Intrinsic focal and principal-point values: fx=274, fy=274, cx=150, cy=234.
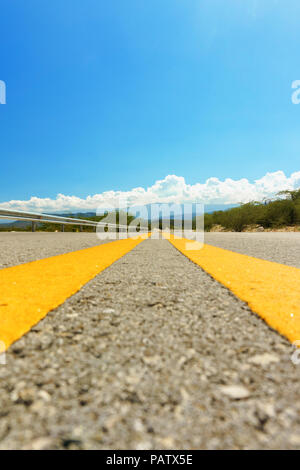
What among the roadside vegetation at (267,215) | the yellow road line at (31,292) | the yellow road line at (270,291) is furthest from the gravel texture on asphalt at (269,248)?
the roadside vegetation at (267,215)

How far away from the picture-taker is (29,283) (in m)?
2.06

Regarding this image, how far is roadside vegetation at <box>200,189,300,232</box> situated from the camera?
26906 mm

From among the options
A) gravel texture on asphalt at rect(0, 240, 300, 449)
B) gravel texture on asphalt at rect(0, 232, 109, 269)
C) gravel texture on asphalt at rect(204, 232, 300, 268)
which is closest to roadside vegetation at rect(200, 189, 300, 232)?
gravel texture on asphalt at rect(204, 232, 300, 268)

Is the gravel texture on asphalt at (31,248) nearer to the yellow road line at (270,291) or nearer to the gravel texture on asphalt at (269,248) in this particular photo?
the yellow road line at (270,291)

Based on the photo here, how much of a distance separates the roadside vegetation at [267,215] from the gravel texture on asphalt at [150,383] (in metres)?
28.4

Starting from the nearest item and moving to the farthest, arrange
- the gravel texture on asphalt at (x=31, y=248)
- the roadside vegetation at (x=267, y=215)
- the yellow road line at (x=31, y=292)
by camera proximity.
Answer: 1. the yellow road line at (x=31, y=292)
2. the gravel texture on asphalt at (x=31, y=248)
3. the roadside vegetation at (x=267, y=215)

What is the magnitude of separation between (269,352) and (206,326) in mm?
295

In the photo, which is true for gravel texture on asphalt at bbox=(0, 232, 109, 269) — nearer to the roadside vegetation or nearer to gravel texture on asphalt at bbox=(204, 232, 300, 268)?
gravel texture on asphalt at bbox=(204, 232, 300, 268)

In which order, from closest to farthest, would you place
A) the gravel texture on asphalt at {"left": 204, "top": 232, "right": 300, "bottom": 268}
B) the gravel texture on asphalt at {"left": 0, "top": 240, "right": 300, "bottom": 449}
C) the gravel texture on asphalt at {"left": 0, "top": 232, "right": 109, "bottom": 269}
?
the gravel texture on asphalt at {"left": 0, "top": 240, "right": 300, "bottom": 449}
the gravel texture on asphalt at {"left": 0, "top": 232, "right": 109, "bottom": 269}
the gravel texture on asphalt at {"left": 204, "top": 232, "right": 300, "bottom": 268}

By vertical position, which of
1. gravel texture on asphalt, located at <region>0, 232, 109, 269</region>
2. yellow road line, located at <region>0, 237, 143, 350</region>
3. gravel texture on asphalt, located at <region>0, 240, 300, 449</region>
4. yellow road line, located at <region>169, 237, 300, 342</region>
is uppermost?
gravel texture on asphalt, located at <region>0, 232, 109, 269</region>

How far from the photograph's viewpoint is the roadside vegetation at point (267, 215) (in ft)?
88.3

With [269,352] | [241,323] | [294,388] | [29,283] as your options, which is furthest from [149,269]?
[294,388]

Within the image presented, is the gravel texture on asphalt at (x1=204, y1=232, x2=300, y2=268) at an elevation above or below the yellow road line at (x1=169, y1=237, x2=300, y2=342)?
above

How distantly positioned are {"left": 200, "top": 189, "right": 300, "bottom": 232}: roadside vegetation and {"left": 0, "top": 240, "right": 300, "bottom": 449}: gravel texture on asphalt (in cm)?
2836
